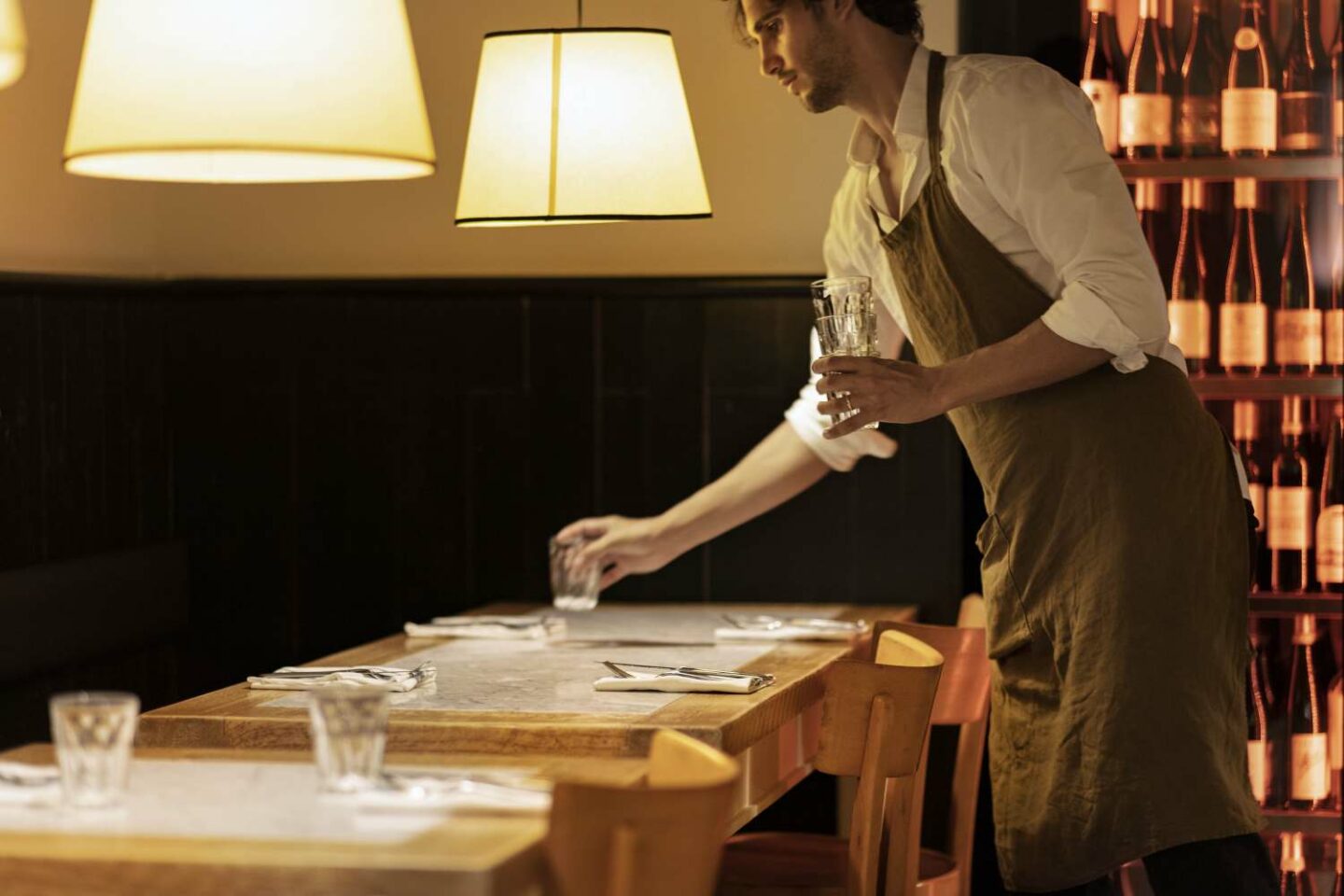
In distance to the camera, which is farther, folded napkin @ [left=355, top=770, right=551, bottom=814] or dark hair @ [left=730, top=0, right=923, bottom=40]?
dark hair @ [left=730, top=0, right=923, bottom=40]

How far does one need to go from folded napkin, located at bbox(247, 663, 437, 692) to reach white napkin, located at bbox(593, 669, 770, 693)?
225 millimetres

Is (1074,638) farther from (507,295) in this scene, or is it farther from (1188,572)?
(507,295)

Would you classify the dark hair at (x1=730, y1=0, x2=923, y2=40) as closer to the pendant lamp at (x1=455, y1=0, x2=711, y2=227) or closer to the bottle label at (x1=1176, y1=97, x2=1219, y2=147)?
the pendant lamp at (x1=455, y1=0, x2=711, y2=227)

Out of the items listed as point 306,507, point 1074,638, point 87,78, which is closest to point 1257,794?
point 1074,638

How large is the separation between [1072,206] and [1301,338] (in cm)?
125

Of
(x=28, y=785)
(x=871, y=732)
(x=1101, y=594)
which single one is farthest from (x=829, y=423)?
(x=28, y=785)

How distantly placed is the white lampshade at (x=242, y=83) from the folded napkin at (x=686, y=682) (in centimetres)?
75

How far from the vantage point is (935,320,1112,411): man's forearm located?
229 cm

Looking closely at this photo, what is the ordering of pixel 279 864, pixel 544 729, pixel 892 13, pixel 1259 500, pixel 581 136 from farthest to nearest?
pixel 1259 500
pixel 581 136
pixel 892 13
pixel 544 729
pixel 279 864

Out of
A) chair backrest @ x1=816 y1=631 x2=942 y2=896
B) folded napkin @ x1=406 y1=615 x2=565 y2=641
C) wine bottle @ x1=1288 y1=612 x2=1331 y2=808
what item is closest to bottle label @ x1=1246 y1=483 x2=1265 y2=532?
wine bottle @ x1=1288 y1=612 x2=1331 y2=808

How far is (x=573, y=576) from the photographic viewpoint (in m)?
3.03

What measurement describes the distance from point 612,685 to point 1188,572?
0.72 metres

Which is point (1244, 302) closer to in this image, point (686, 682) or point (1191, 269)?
point (1191, 269)

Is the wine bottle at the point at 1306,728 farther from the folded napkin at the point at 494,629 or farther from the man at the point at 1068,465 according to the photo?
the folded napkin at the point at 494,629
